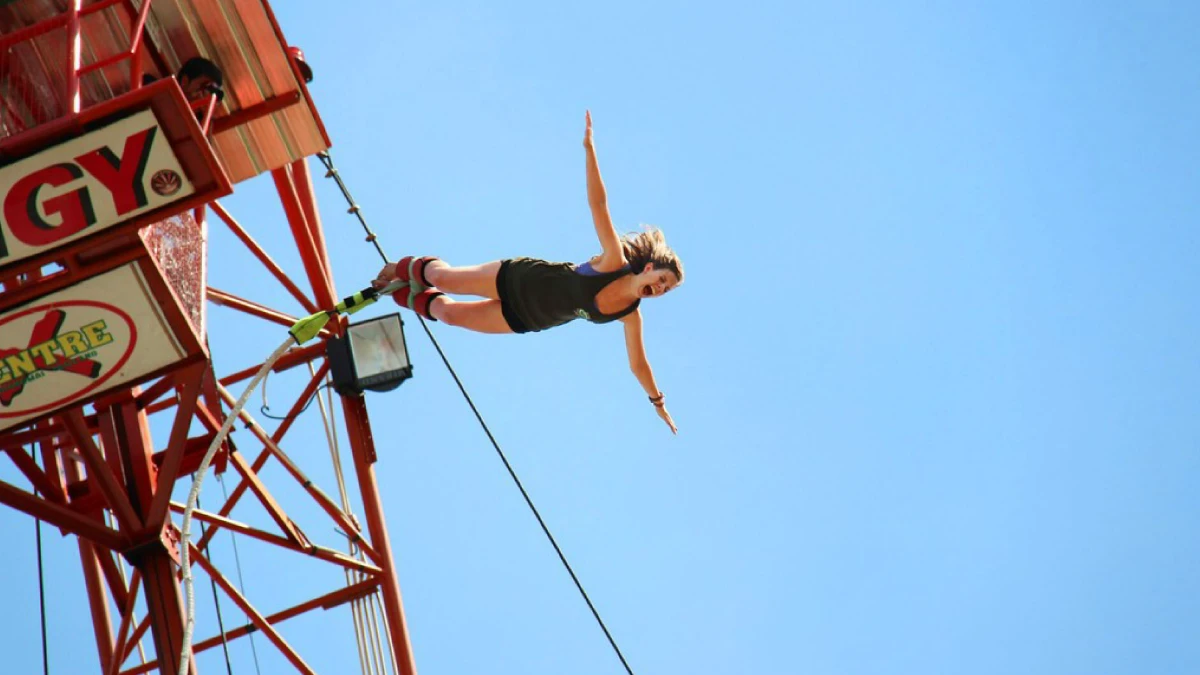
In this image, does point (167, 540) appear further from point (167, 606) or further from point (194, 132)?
point (194, 132)

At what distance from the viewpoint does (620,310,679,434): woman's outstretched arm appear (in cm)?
1052

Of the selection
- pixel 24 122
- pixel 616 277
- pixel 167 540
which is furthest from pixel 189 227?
pixel 616 277

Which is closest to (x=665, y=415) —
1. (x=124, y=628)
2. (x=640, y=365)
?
(x=640, y=365)

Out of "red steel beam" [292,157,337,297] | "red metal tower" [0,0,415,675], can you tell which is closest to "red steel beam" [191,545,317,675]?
"red metal tower" [0,0,415,675]

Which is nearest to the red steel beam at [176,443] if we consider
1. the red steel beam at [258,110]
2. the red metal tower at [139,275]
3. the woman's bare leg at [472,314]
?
the red metal tower at [139,275]

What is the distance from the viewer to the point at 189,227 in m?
10.3

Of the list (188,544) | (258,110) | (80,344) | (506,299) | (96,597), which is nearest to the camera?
(188,544)

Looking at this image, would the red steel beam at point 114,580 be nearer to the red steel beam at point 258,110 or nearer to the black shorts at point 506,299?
the red steel beam at point 258,110

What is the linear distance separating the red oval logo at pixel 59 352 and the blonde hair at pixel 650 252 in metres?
2.79

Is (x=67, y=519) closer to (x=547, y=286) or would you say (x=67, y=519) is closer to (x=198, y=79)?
(x=198, y=79)

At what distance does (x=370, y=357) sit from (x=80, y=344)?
3.18m

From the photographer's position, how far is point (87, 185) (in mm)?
8711

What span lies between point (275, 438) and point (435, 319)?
244 cm

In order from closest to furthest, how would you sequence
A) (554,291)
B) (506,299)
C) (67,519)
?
(554,291)
(506,299)
(67,519)
